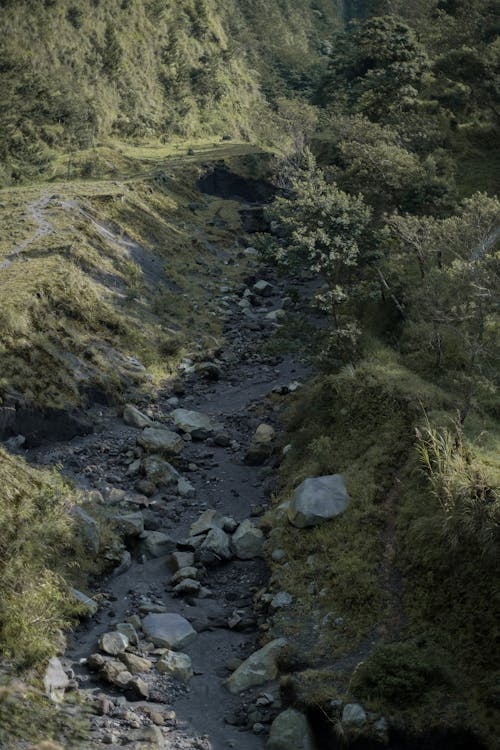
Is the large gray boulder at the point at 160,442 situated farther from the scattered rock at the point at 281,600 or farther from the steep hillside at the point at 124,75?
the steep hillside at the point at 124,75

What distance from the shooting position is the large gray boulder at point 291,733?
11.8 metres

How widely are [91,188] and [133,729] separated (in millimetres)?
36827

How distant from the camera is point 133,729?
11734 millimetres

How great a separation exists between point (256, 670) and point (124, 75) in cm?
6873

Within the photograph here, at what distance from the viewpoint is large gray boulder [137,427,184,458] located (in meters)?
22.6

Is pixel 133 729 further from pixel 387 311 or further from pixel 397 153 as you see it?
pixel 397 153

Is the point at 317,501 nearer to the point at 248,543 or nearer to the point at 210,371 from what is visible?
the point at 248,543

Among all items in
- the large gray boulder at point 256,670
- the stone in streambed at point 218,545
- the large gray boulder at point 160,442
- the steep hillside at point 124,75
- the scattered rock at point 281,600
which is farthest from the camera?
the steep hillside at point 124,75

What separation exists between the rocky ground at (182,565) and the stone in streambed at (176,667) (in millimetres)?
21

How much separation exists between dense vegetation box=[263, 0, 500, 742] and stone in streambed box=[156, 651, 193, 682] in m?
2.15

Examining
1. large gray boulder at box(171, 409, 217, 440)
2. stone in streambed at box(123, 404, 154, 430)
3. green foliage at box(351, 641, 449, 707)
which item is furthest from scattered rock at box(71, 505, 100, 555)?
large gray boulder at box(171, 409, 217, 440)

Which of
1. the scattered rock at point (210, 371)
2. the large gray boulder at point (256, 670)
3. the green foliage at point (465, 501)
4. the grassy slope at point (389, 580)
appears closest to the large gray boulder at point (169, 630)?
the large gray boulder at point (256, 670)

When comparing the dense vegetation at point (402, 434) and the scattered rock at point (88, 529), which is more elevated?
the dense vegetation at point (402, 434)

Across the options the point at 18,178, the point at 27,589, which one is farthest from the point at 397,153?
the point at 18,178
